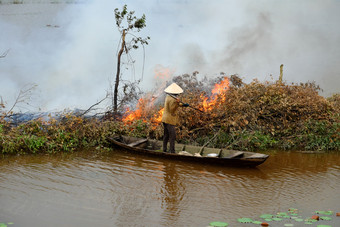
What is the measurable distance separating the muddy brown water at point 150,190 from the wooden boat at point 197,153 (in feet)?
0.61

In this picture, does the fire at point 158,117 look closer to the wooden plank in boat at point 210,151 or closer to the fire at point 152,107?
the fire at point 152,107

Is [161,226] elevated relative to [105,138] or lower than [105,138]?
lower

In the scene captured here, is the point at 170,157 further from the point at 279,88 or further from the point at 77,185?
the point at 279,88

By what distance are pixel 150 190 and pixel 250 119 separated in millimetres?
6188

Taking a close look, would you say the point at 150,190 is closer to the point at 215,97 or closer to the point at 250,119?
the point at 215,97

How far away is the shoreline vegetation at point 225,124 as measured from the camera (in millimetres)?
10961

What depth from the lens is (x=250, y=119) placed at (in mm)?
12398

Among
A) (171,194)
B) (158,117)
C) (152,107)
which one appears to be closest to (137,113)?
(152,107)

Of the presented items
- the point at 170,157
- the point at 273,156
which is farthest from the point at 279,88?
the point at 170,157

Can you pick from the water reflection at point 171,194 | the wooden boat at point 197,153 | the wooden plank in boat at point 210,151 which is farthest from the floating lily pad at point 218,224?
the wooden plank in boat at point 210,151

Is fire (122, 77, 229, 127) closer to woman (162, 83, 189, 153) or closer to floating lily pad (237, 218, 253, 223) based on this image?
woman (162, 83, 189, 153)

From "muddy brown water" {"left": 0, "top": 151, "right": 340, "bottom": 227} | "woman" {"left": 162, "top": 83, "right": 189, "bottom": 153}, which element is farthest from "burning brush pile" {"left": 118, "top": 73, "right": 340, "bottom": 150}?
"muddy brown water" {"left": 0, "top": 151, "right": 340, "bottom": 227}

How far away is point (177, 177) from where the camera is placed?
8250mm

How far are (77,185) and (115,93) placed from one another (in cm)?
645
